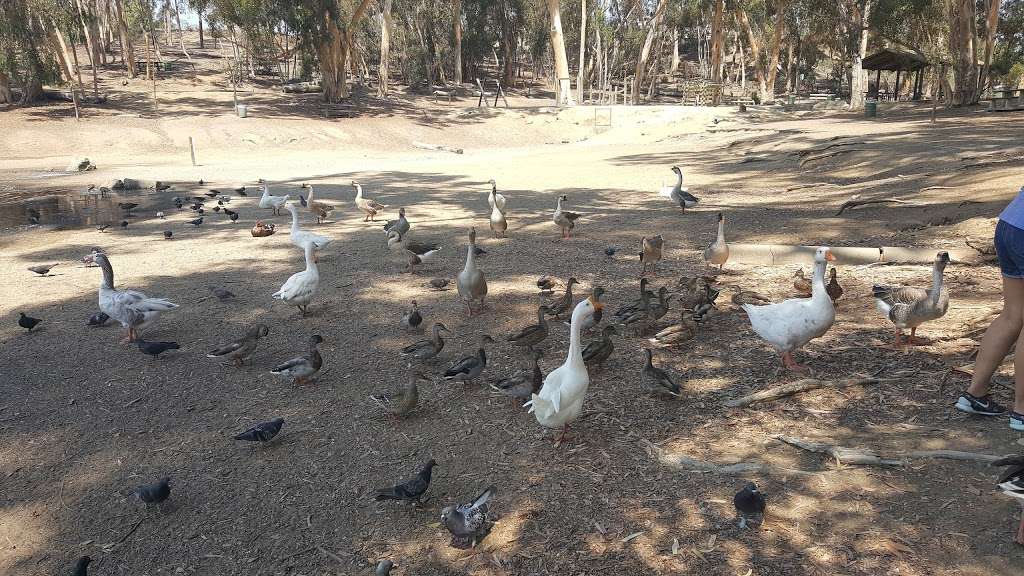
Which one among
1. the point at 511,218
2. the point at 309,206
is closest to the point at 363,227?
the point at 309,206

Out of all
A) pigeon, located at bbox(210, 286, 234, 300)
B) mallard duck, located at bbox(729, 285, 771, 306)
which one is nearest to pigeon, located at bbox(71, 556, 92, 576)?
pigeon, located at bbox(210, 286, 234, 300)

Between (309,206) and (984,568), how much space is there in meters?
16.4

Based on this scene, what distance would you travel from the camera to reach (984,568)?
374 centimetres

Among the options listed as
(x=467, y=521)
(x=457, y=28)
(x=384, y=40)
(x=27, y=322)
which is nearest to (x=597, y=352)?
(x=467, y=521)

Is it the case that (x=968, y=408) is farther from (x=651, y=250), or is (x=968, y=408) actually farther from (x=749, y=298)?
(x=651, y=250)

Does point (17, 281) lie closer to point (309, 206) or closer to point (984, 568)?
point (309, 206)

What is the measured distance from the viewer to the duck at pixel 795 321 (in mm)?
6391

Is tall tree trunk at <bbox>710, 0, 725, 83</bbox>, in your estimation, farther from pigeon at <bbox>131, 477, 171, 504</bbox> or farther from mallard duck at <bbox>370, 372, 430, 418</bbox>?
pigeon at <bbox>131, 477, 171, 504</bbox>

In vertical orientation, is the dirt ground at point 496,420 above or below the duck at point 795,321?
below

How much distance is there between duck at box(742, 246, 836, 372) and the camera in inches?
252

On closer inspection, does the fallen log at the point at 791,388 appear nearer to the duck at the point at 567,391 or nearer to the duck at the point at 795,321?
the duck at the point at 795,321

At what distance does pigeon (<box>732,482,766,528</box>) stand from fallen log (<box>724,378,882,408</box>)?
72.1 inches

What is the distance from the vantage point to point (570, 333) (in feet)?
23.6

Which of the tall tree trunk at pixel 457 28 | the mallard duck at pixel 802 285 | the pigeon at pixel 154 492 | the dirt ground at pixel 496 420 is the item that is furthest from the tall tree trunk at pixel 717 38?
the pigeon at pixel 154 492
